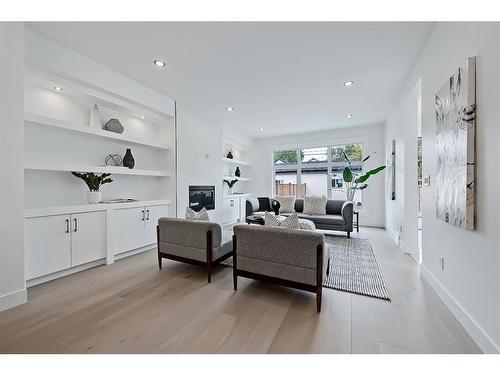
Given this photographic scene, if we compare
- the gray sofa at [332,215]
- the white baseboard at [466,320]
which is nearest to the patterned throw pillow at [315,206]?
the gray sofa at [332,215]

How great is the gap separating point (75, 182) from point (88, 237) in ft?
2.87

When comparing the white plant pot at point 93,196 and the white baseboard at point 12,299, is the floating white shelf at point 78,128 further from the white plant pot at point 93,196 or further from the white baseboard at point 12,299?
the white baseboard at point 12,299

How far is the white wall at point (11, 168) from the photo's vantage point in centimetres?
190

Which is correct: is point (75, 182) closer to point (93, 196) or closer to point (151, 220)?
point (93, 196)

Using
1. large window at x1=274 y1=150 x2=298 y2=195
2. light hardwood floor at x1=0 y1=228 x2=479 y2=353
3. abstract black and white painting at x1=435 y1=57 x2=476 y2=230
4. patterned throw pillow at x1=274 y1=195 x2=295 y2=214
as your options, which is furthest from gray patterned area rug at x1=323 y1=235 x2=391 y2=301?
large window at x1=274 y1=150 x2=298 y2=195

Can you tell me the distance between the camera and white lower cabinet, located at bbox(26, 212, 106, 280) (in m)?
2.33

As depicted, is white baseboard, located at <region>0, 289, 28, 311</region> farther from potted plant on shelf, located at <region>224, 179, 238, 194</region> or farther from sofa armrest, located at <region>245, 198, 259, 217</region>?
potted plant on shelf, located at <region>224, 179, 238, 194</region>

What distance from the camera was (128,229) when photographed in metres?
3.35

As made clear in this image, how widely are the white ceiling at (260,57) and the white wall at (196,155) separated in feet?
1.67

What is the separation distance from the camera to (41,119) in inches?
96.0

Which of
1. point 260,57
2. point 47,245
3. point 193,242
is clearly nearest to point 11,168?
point 47,245

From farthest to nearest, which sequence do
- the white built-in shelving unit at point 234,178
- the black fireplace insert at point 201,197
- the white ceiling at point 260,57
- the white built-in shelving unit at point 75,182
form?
the white built-in shelving unit at point 234,178
the black fireplace insert at point 201,197
the white built-in shelving unit at point 75,182
the white ceiling at point 260,57

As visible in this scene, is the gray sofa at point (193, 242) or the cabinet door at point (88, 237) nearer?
the gray sofa at point (193, 242)

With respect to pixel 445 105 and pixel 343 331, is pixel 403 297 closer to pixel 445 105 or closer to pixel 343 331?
pixel 343 331
